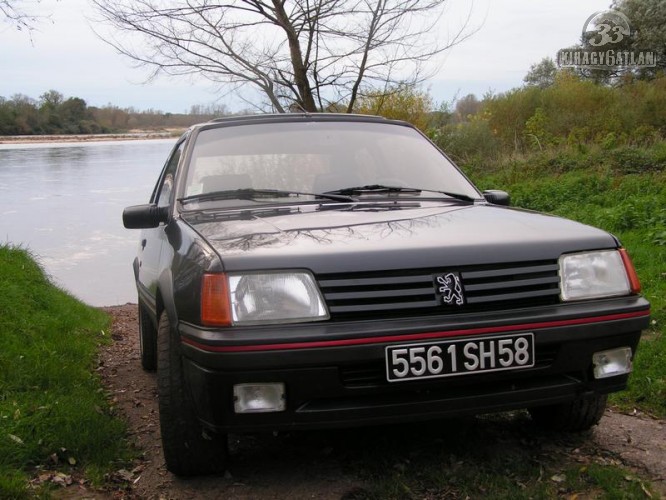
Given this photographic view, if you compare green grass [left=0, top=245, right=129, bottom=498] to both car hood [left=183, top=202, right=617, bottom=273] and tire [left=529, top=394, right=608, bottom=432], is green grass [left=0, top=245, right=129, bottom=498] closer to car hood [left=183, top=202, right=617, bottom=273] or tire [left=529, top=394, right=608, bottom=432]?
car hood [left=183, top=202, right=617, bottom=273]

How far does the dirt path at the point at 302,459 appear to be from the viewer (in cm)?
277

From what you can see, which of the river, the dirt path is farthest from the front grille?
the river

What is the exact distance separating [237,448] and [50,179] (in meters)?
20.2

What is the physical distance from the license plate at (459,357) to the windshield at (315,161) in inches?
50.1

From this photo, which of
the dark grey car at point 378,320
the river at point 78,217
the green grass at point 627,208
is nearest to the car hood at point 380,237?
the dark grey car at point 378,320

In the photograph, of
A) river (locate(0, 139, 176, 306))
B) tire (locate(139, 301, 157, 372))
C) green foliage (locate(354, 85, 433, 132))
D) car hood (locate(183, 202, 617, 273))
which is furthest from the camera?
green foliage (locate(354, 85, 433, 132))

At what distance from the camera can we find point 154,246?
12.6 ft

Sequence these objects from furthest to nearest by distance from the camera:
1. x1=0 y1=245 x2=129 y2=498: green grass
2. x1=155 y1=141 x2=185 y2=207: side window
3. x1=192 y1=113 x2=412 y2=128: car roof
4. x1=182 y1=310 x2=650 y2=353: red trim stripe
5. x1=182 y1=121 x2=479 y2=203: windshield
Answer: x1=192 y1=113 x2=412 y2=128: car roof, x1=155 y1=141 x2=185 y2=207: side window, x1=182 y1=121 x2=479 y2=203: windshield, x1=0 y1=245 x2=129 y2=498: green grass, x1=182 y1=310 x2=650 y2=353: red trim stripe

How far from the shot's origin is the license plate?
239 cm

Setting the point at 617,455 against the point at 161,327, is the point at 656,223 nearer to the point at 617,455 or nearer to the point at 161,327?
the point at 617,455

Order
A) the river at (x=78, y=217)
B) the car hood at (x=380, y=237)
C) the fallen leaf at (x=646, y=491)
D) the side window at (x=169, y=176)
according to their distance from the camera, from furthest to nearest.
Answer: the river at (x=78, y=217) → the side window at (x=169, y=176) → the fallen leaf at (x=646, y=491) → the car hood at (x=380, y=237)

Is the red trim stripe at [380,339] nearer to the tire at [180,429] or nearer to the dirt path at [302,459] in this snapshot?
the tire at [180,429]

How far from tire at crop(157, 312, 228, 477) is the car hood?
0.50 metres

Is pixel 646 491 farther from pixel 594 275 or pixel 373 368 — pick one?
pixel 373 368
